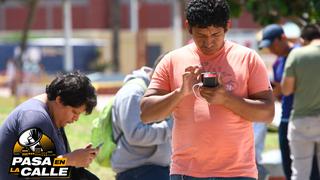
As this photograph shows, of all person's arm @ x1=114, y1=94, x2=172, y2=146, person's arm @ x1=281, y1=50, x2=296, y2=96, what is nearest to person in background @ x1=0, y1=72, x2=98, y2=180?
person's arm @ x1=114, y1=94, x2=172, y2=146

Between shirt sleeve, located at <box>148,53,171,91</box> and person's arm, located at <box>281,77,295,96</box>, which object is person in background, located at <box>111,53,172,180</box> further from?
person's arm, located at <box>281,77,295,96</box>

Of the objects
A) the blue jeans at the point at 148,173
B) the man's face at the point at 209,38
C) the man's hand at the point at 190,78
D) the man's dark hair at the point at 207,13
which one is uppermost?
the man's dark hair at the point at 207,13

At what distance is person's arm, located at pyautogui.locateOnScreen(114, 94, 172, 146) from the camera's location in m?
5.75

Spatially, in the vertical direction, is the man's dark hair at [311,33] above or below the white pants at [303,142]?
above

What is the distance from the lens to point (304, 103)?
7.16 m

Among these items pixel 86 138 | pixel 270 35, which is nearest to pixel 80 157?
pixel 270 35

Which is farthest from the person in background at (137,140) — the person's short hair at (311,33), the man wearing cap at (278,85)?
the man wearing cap at (278,85)

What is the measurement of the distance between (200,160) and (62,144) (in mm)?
760

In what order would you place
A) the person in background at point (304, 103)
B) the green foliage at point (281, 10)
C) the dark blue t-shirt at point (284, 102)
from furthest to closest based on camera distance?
1. the green foliage at point (281, 10)
2. the dark blue t-shirt at point (284, 102)
3. the person in background at point (304, 103)

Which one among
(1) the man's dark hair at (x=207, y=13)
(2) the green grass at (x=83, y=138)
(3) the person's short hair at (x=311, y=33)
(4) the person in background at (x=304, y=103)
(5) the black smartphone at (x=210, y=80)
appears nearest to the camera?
(5) the black smartphone at (x=210, y=80)

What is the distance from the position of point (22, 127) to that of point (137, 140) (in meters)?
1.70

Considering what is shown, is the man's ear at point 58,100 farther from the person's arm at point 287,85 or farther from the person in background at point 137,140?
the person's arm at point 287,85

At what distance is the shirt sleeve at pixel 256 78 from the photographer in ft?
14.4

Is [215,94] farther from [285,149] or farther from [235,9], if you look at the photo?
[235,9]
